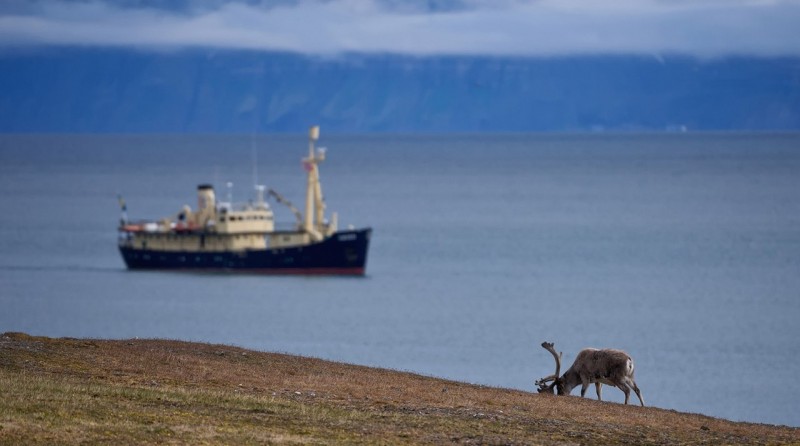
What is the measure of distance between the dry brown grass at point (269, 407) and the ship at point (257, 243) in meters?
75.4

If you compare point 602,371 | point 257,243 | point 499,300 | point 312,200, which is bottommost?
point 602,371

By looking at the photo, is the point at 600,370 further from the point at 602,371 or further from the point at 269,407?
the point at 269,407

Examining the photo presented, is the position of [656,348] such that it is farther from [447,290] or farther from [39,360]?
[39,360]

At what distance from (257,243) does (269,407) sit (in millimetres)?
84244

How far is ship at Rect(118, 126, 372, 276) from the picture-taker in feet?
336

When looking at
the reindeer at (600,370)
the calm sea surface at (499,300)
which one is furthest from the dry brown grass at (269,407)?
the calm sea surface at (499,300)

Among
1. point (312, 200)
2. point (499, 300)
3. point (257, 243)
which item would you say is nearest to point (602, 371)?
point (499, 300)

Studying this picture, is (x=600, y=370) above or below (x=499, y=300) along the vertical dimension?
below

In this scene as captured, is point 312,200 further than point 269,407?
Yes

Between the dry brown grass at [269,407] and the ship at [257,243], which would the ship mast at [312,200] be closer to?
the ship at [257,243]

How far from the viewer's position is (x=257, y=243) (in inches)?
4114

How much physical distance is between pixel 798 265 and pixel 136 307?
46.6 m

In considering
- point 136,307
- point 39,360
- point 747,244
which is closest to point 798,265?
point 747,244

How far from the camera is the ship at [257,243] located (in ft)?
336
